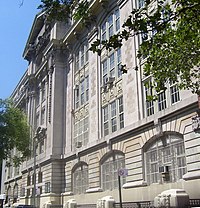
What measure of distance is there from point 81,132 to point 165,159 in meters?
15.6

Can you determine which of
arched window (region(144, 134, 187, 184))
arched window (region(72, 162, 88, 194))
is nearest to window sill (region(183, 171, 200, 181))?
arched window (region(144, 134, 187, 184))

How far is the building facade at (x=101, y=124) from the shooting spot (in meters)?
20.9

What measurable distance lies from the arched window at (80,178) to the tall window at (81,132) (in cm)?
225

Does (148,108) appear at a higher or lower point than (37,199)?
higher

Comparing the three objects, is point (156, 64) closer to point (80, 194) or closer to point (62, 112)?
point (80, 194)

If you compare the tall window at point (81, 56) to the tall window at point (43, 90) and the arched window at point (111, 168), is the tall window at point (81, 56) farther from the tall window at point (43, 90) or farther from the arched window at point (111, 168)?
the arched window at point (111, 168)

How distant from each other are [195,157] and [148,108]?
22.1 ft

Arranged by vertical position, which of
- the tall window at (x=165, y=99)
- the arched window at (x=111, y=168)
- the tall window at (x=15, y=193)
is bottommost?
the tall window at (x=15, y=193)

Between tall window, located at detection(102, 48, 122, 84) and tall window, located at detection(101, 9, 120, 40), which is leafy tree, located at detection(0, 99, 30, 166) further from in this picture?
tall window, located at detection(101, 9, 120, 40)

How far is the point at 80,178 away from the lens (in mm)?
34219

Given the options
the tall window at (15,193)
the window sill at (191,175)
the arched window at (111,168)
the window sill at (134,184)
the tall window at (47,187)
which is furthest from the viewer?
the tall window at (15,193)

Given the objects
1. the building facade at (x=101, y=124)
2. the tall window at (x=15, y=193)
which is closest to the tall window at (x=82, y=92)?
the building facade at (x=101, y=124)

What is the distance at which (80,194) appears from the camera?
33094 millimetres

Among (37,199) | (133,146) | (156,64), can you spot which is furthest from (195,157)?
(37,199)
